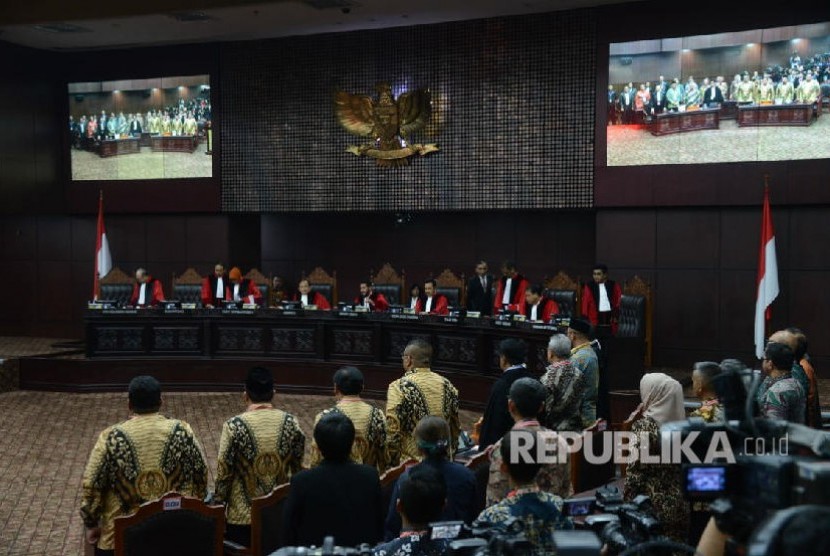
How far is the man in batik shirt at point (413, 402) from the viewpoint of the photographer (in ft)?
15.6

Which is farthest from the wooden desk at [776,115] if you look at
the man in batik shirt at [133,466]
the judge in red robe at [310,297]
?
the man in batik shirt at [133,466]

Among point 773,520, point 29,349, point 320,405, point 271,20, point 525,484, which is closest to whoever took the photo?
point 773,520

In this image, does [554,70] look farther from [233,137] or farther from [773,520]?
[773,520]

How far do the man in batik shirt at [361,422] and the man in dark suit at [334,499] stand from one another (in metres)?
0.90

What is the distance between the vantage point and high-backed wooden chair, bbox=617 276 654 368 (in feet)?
35.2

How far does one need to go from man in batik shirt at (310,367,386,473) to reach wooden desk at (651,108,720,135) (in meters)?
8.25

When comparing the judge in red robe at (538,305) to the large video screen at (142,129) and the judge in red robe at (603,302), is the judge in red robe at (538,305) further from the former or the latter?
the large video screen at (142,129)

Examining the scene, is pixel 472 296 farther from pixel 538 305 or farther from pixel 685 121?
pixel 685 121

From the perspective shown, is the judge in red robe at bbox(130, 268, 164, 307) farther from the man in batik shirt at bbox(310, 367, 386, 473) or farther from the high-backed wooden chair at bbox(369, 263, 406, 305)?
the man in batik shirt at bbox(310, 367, 386, 473)

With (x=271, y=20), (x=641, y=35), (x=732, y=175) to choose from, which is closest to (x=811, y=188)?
(x=732, y=175)

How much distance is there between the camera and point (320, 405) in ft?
34.2

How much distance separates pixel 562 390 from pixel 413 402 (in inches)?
33.9

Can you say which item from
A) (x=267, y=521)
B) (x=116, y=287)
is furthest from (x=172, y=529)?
(x=116, y=287)

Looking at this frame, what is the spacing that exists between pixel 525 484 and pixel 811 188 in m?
9.07
